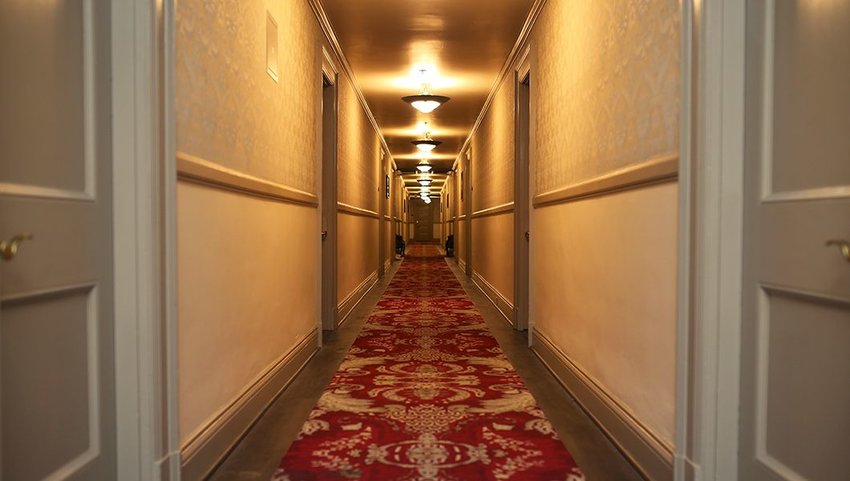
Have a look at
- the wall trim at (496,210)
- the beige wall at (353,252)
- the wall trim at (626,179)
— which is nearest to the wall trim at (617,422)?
the wall trim at (626,179)

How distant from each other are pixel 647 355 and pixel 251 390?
1927mm

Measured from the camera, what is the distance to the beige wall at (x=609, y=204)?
2.54 meters

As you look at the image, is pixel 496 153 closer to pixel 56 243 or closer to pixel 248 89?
pixel 248 89

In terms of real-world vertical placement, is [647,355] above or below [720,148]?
below

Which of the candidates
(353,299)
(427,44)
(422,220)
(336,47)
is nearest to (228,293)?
(336,47)

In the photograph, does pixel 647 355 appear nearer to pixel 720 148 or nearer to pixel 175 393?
pixel 720 148

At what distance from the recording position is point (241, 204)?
3252mm

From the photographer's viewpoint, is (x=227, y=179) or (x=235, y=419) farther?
(x=235, y=419)

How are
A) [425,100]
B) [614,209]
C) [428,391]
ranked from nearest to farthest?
[614,209] → [428,391] → [425,100]

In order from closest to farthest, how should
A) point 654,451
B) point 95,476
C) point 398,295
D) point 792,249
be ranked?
point 792,249 → point 95,476 → point 654,451 → point 398,295

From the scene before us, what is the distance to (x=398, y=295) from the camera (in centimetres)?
939

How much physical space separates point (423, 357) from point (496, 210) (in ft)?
12.1

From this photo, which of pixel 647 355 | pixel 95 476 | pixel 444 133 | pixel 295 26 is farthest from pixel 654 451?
pixel 444 133

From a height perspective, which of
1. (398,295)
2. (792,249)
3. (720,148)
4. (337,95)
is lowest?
(398,295)
